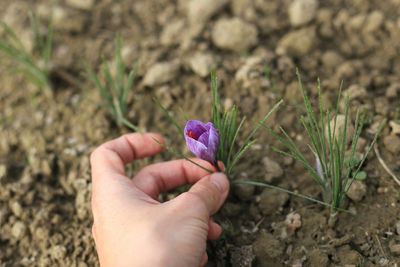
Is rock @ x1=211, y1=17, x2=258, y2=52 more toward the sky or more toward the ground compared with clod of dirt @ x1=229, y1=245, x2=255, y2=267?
more toward the sky

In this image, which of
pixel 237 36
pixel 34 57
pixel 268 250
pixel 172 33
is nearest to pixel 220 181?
pixel 268 250

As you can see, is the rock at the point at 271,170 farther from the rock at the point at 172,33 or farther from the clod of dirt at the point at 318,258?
the rock at the point at 172,33

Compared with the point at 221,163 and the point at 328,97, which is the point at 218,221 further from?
the point at 328,97

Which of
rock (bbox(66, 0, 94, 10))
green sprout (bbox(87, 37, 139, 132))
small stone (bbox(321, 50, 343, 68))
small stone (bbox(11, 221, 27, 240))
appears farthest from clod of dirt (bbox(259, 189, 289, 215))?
rock (bbox(66, 0, 94, 10))

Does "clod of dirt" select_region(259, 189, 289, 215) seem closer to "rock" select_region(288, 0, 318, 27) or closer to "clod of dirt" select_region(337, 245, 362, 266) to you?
"clod of dirt" select_region(337, 245, 362, 266)

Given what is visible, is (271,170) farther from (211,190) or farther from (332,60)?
(332,60)

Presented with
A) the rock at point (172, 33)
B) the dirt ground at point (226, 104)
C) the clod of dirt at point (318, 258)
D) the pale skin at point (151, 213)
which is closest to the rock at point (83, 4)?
the dirt ground at point (226, 104)
